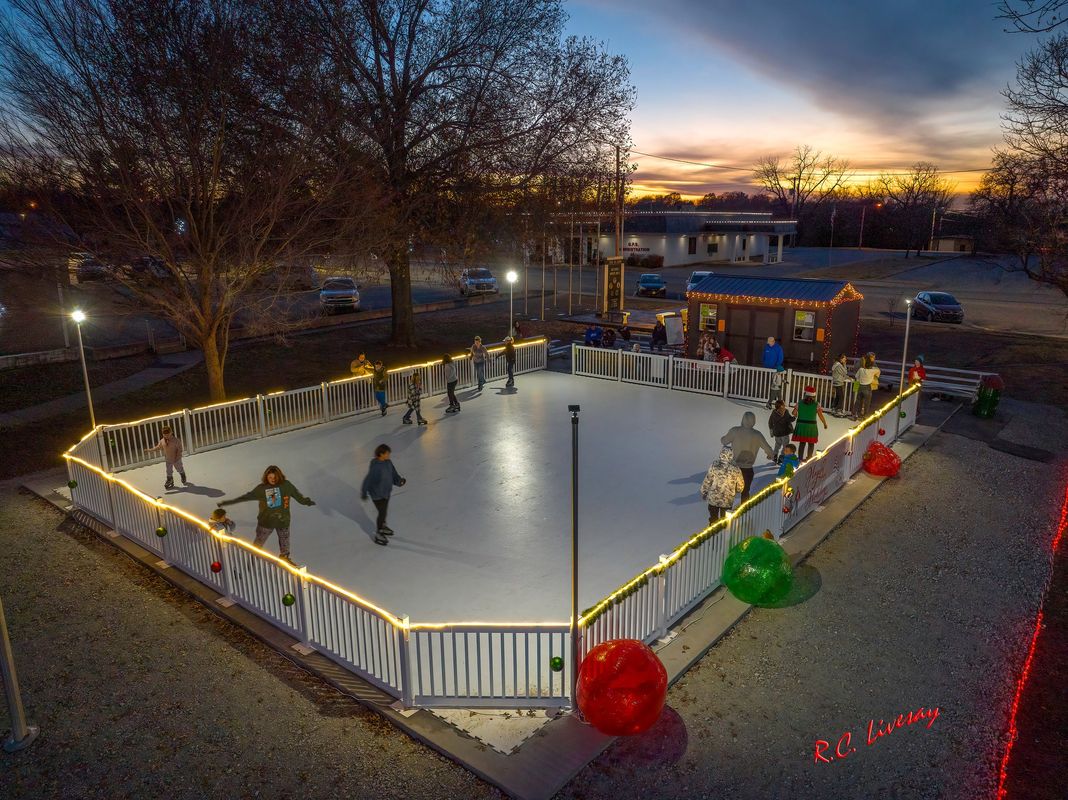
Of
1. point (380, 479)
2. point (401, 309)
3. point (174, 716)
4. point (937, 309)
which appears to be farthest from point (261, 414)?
point (937, 309)

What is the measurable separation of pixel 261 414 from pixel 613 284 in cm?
1776

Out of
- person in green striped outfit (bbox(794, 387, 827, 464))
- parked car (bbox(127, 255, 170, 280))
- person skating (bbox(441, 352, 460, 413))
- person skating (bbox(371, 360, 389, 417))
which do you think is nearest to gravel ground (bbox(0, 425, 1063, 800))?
person in green striped outfit (bbox(794, 387, 827, 464))

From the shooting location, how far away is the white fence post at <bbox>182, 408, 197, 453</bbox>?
535 inches

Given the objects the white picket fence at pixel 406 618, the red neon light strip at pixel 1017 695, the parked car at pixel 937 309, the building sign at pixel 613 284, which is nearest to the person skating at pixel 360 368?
the white picket fence at pixel 406 618

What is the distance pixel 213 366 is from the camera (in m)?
16.5

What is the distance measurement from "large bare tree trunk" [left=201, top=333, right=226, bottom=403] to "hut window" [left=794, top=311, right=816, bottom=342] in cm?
1480

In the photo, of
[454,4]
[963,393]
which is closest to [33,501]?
[454,4]

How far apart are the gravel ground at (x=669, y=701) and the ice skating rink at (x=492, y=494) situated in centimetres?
171

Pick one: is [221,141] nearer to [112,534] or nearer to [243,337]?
[112,534]

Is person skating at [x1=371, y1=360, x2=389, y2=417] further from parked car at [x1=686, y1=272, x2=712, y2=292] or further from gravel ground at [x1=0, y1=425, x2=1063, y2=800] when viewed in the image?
parked car at [x1=686, y1=272, x2=712, y2=292]

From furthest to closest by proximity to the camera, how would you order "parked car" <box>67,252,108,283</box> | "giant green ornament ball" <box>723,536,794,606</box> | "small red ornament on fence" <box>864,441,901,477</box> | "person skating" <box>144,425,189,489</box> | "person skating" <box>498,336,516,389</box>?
"person skating" <box>498,336,516,389</box> < "parked car" <box>67,252,108,283</box> < "small red ornament on fence" <box>864,441,901,477</box> < "person skating" <box>144,425,189,489</box> < "giant green ornament ball" <box>723,536,794,606</box>

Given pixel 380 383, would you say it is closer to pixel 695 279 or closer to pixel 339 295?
pixel 339 295

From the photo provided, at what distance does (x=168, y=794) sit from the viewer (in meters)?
5.91

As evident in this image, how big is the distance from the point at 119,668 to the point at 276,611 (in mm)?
1627
